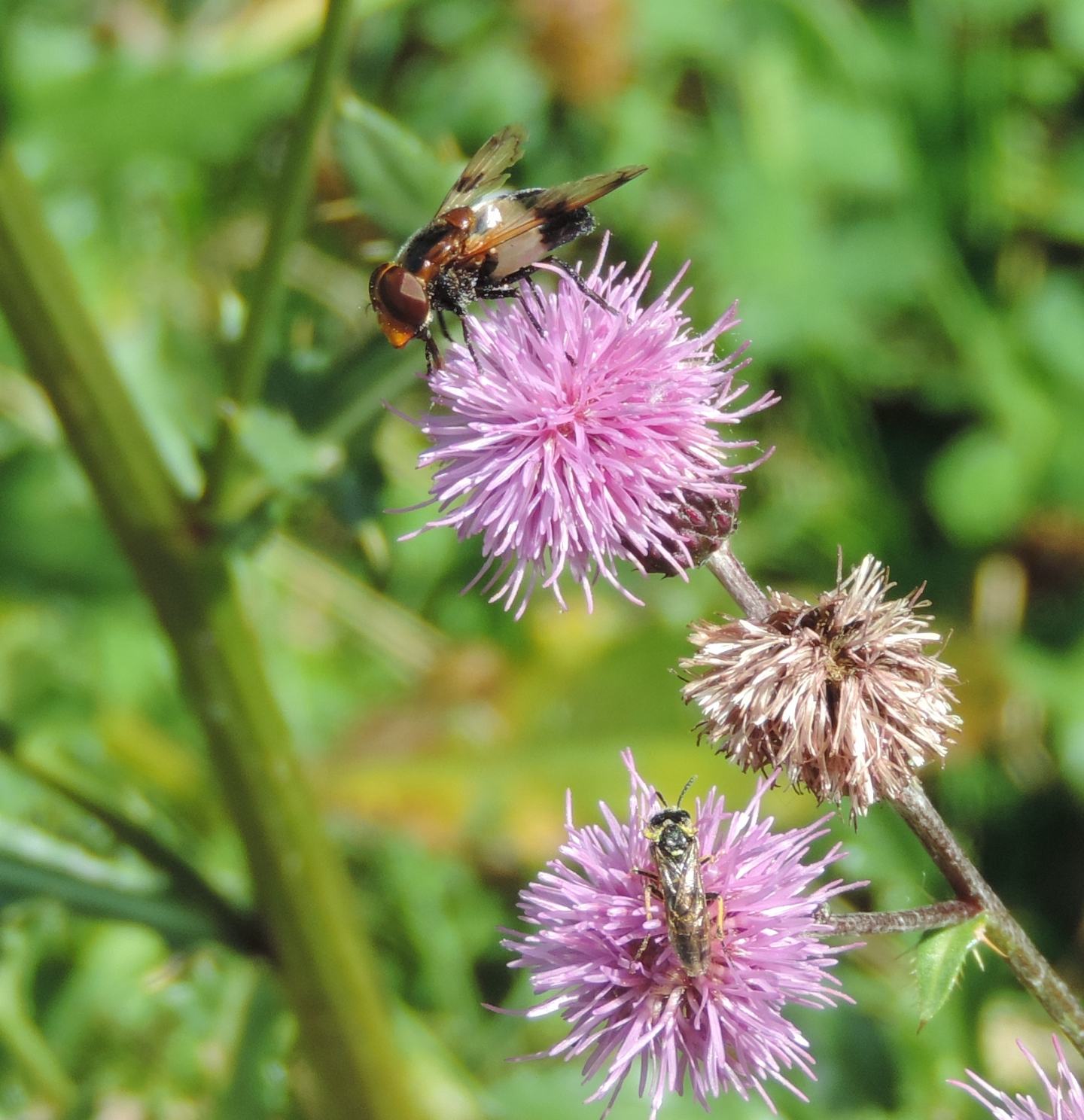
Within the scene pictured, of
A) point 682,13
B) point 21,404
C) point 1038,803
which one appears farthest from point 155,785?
point 682,13

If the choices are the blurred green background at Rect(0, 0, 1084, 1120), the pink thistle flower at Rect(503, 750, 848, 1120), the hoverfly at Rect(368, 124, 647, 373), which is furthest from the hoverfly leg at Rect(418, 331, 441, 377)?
the blurred green background at Rect(0, 0, 1084, 1120)

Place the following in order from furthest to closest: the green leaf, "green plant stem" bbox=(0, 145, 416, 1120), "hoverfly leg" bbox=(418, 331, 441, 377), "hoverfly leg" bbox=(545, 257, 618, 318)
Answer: "green plant stem" bbox=(0, 145, 416, 1120), "hoverfly leg" bbox=(418, 331, 441, 377), "hoverfly leg" bbox=(545, 257, 618, 318), the green leaf

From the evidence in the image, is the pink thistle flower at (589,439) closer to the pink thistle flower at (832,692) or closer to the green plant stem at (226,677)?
the pink thistle flower at (832,692)

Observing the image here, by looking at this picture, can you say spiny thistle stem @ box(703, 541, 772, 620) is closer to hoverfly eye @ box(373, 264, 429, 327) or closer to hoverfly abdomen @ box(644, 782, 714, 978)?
hoverfly abdomen @ box(644, 782, 714, 978)

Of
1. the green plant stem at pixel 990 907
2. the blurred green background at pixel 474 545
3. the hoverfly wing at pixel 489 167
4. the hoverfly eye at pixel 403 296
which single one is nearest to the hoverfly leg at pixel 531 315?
the hoverfly eye at pixel 403 296

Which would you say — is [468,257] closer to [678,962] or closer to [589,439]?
[589,439]

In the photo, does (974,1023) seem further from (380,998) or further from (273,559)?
(273,559)
